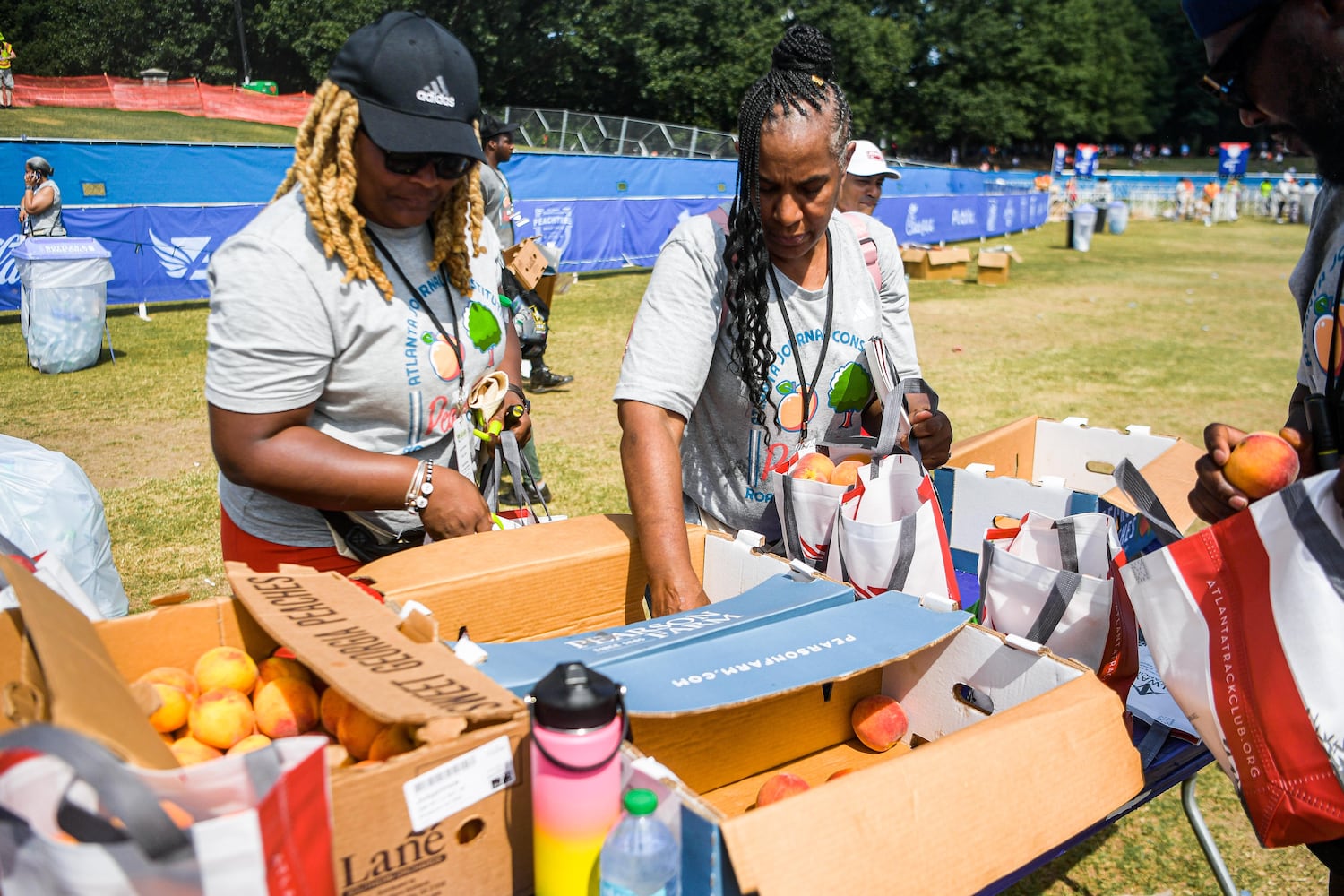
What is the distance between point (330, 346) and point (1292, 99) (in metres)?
1.93

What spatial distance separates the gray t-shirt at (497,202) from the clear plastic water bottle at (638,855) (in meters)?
5.39

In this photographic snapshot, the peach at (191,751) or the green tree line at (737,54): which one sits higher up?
the green tree line at (737,54)

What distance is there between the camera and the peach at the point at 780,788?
1676 millimetres

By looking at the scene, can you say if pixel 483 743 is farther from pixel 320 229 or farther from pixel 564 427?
pixel 564 427

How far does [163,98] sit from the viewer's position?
26859 mm

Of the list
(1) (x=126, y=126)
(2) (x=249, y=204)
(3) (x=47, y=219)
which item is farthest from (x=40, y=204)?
(1) (x=126, y=126)

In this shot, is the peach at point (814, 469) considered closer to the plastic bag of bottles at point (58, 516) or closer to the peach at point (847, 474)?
the peach at point (847, 474)

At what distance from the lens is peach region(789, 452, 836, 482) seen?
2172mm

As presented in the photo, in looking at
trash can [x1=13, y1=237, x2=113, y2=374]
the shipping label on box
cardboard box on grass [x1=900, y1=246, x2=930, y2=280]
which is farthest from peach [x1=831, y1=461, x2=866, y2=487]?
cardboard box on grass [x1=900, y1=246, x2=930, y2=280]

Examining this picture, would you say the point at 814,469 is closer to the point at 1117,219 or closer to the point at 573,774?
the point at 573,774

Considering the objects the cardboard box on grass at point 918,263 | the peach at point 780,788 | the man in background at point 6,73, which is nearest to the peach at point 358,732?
the peach at point 780,788

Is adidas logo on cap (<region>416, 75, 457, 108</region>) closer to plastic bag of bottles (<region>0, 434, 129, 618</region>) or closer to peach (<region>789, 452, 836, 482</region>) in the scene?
peach (<region>789, 452, 836, 482</region>)

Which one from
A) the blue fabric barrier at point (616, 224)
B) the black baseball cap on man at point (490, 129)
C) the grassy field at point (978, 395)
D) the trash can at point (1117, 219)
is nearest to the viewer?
the grassy field at point (978, 395)

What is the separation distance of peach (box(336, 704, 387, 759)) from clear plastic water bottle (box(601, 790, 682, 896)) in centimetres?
43
